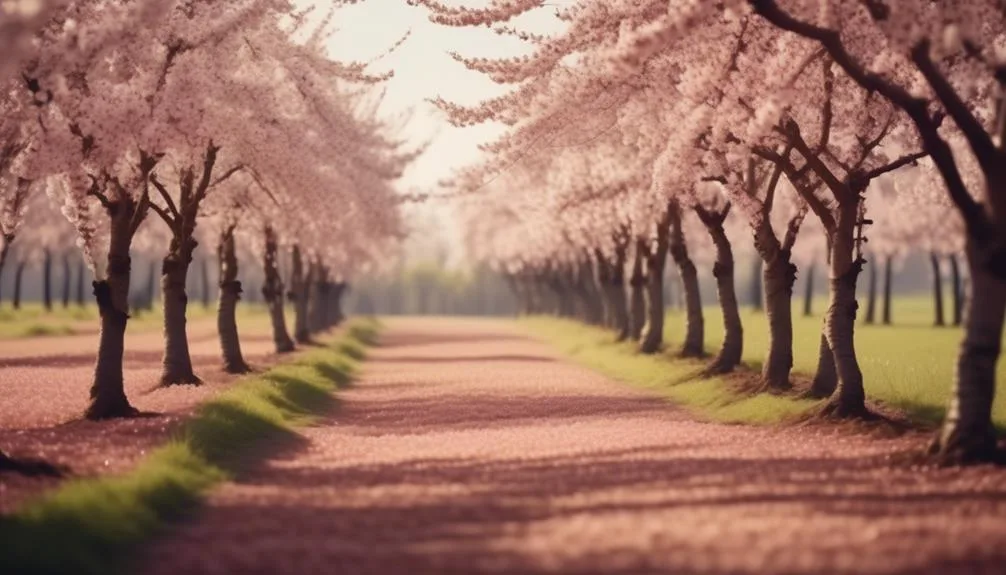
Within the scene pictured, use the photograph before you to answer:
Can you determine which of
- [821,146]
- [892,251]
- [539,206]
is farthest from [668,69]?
[892,251]

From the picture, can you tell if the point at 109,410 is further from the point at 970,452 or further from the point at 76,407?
the point at 970,452

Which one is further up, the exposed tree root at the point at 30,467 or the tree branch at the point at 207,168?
the tree branch at the point at 207,168

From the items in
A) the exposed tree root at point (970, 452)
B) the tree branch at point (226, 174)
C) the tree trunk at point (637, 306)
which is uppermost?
the tree branch at point (226, 174)

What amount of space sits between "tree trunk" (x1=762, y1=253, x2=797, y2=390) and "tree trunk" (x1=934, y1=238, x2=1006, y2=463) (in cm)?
1491

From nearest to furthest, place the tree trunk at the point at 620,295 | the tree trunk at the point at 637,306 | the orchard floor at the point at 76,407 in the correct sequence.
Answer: the orchard floor at the point at 76,407 < the tree trunk at the point at 637,306 < the tree trunk at the point at 620,295

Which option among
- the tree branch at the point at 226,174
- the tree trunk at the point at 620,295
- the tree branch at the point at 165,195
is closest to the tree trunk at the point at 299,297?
the tree trunk at the point at 620,295

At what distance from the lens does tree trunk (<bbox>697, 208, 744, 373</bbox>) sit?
143 ft

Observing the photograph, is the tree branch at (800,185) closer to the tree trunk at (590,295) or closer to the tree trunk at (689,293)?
the tree trunk at (689,293)

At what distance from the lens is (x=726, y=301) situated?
44.5 meters

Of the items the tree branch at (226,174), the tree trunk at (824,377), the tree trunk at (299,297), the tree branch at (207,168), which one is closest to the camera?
the tree trunk at (824,377)

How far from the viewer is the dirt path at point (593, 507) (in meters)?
13.6

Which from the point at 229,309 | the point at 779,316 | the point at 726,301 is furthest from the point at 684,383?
the point at 229,309

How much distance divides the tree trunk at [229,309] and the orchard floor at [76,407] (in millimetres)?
715

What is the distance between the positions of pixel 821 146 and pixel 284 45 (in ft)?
56.8
